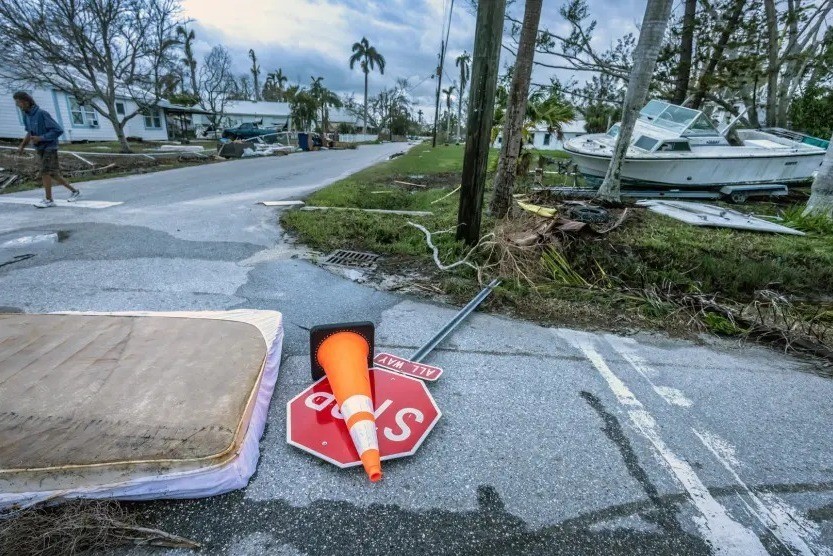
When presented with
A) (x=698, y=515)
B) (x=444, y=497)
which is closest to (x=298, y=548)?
(x=444, y=497)

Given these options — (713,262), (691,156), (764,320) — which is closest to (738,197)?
(691,156)

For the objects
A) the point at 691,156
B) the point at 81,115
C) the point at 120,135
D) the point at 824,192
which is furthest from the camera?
the point at 81,115

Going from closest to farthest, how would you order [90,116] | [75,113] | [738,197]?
[738,197], [75,113], [90,116]

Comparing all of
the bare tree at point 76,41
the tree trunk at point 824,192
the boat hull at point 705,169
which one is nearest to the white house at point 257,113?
the bare tree at point 76,41

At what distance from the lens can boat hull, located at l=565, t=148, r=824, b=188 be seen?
8984 mm

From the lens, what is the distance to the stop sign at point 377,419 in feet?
6.05

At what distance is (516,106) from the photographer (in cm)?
643

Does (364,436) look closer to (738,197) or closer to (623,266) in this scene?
(623,266)

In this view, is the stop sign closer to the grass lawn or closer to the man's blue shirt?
the grass lawn

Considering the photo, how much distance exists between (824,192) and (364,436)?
30.4 feet

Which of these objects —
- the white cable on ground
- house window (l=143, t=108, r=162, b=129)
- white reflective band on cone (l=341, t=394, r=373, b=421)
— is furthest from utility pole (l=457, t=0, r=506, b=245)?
house window (l=143, t=108, r=162, b=129)

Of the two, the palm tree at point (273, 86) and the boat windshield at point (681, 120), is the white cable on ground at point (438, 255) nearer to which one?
the boat windshield at point (681, 120)

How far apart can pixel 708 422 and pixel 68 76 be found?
21213 millimetres

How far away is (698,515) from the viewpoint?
5.38 ft
